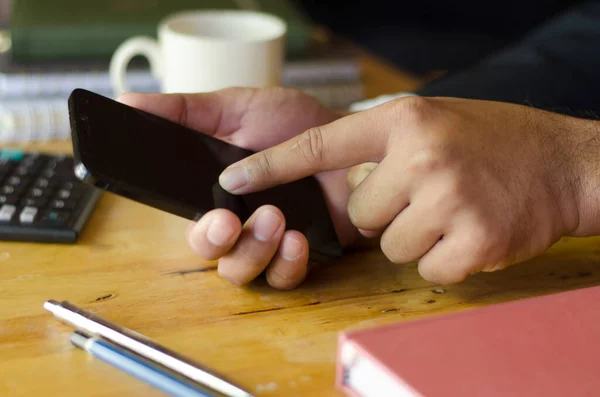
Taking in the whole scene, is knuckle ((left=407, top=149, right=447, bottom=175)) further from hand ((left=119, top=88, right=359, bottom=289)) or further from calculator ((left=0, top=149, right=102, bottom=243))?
calculator ((left=0, top=149, right=102, bottom=243))

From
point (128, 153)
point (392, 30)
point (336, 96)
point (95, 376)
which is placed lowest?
point (95, 376)

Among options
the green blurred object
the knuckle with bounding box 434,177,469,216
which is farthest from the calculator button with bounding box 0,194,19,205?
the green blurred object

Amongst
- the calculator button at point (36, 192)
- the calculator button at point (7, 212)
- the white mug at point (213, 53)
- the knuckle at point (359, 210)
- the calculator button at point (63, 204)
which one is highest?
the white mug at point (213, 53)

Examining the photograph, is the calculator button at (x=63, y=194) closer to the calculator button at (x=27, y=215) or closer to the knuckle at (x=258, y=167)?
the calculator button at (x=27, y=215)

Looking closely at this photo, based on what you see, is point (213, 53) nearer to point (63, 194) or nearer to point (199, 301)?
point (63, 194)

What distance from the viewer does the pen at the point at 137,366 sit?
396 mm

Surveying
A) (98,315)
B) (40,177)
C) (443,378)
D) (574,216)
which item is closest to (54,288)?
(98,315)

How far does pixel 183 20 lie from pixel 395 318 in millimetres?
516

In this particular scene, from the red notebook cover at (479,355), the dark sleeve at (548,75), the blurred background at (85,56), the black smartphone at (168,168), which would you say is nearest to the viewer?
the red notebook cover at (479,355)

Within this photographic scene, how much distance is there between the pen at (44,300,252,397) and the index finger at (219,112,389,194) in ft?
0.45

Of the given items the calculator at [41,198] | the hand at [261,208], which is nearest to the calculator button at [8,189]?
the calculator at [41,198]

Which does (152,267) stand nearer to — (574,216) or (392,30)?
(574,216)

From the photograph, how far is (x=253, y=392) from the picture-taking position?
41cm

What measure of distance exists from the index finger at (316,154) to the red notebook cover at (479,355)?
15cm
